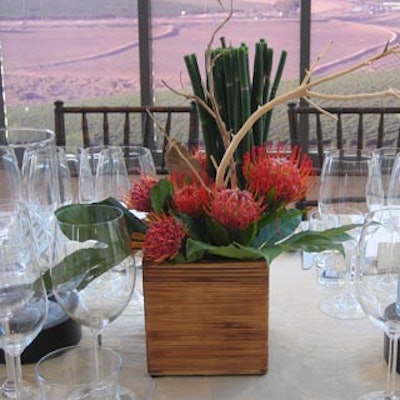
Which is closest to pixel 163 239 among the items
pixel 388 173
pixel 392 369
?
pixel 392 369

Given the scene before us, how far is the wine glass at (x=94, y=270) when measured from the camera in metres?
0.90

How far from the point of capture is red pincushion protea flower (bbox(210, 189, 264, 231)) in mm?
934

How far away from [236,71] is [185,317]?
0.36m

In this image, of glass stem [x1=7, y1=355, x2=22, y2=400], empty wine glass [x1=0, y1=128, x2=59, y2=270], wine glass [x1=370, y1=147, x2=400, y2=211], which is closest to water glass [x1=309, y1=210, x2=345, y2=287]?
wine glass [x1=370, y1=147, x2=400, y2=211]

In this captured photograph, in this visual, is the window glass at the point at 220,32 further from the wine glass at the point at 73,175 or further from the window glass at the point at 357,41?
the wine glass at the point at 73,175

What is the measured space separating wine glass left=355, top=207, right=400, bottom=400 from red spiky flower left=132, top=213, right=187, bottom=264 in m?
0.23

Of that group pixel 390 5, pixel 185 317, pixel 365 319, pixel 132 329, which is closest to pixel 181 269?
pixel 185 317

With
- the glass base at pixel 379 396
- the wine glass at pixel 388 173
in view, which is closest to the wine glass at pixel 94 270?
the glass base at pixel 379 396

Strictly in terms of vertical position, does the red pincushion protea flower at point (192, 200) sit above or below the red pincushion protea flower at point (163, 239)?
above

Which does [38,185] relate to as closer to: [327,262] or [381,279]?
[327,262]

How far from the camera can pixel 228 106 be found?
109cm

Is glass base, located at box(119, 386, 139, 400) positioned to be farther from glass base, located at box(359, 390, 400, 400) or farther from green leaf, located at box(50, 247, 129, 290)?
glass base, located at box(359, 390, 400, 400)

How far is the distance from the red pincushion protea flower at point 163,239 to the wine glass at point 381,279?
235mm

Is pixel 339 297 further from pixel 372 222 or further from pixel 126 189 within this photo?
pixel 126 189
